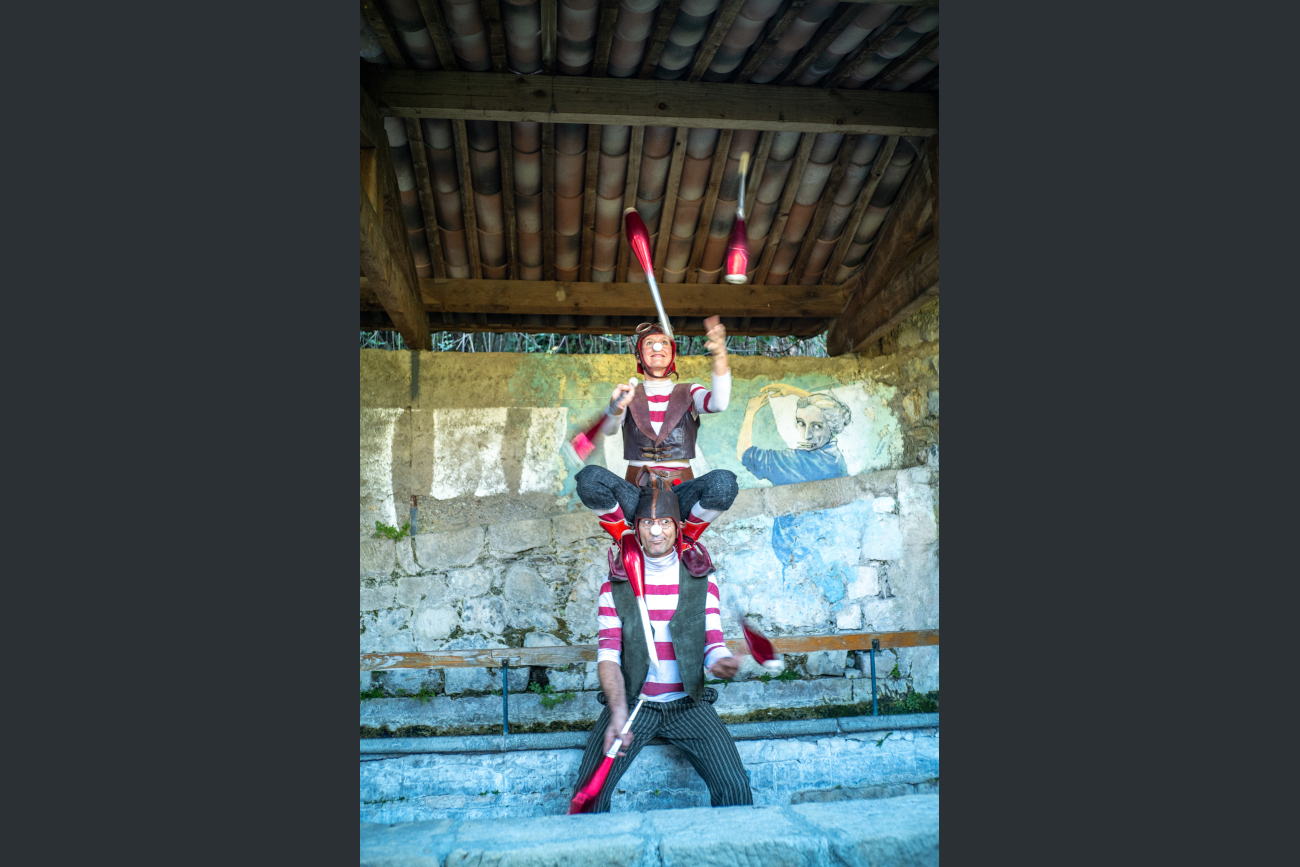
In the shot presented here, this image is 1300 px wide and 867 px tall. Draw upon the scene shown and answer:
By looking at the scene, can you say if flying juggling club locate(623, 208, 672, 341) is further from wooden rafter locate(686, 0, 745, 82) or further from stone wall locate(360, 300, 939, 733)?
stone wall locate(360, 300, 939, 733)

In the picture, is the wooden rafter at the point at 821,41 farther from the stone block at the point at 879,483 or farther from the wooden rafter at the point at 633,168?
the stone block at the point at 879,483

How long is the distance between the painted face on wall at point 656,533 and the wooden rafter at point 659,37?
1795 millimetres

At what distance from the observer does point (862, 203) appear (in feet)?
14.9

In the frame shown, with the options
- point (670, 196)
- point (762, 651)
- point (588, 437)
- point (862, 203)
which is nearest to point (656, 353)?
point (588, 437)

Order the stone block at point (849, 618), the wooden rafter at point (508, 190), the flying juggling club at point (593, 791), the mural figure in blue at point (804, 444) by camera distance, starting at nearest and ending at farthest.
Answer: the flying juggling club at point (593, 791) → the wooden rafter at point (508, 190) → the stone block at point (849, 618) → the mural figure in blue at point (804, 444)

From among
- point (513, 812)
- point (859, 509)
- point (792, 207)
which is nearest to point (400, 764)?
point (513, 812)

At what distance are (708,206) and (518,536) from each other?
79.4 inches

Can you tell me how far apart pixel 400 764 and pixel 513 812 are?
0.52 m

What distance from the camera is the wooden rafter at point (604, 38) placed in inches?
127

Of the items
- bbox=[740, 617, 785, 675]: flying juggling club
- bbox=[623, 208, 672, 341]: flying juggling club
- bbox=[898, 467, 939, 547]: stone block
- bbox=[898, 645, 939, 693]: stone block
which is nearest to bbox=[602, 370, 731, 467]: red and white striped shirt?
bbox=[623, 208, 672, 341]: flying juggling club

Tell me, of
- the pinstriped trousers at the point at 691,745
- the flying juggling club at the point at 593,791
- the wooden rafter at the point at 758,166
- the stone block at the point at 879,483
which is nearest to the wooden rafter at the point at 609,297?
the wooden rafter at the point at 758,166

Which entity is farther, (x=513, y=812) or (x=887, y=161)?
(x=887, y=161)

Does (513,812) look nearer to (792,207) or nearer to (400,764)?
(400,764)

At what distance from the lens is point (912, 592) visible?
5.01 m
